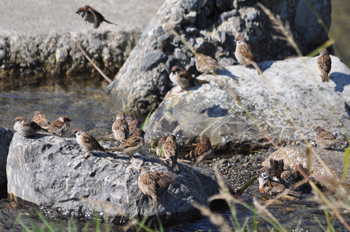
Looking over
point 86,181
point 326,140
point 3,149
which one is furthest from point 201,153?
point 3,149

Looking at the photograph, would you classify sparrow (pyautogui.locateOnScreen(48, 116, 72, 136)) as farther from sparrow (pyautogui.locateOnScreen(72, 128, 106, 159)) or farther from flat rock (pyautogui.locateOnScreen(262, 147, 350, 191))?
flat rock (pyautogui.locateOnScreen(262, 147, 350, 191))

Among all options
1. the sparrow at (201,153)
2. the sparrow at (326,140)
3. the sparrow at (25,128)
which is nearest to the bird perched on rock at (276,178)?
the sparrow at (326,140)

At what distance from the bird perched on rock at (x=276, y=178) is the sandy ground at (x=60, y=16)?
6876 millimetres

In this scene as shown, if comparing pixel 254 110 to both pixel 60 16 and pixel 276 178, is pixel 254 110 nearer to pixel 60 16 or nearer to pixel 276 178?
pixel 276 178

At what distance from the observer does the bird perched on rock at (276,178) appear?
5.74 metres

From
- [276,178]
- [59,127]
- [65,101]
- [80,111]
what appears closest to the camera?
[276,178]

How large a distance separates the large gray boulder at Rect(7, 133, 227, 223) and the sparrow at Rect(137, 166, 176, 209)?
0.10 meters

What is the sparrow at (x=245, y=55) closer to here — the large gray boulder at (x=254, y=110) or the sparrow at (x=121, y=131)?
the large gray boulder at (x=254, y=110)

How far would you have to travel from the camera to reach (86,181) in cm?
459

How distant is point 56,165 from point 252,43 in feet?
21.4

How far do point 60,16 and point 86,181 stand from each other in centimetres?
933

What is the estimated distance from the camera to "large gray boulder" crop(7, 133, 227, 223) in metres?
4.44

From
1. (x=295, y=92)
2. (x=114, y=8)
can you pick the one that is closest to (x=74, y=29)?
(x=114, y=8)

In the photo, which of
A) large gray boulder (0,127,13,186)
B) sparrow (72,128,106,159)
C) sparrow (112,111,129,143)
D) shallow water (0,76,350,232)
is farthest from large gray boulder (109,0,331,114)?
sparrow (72,128,106,159)
